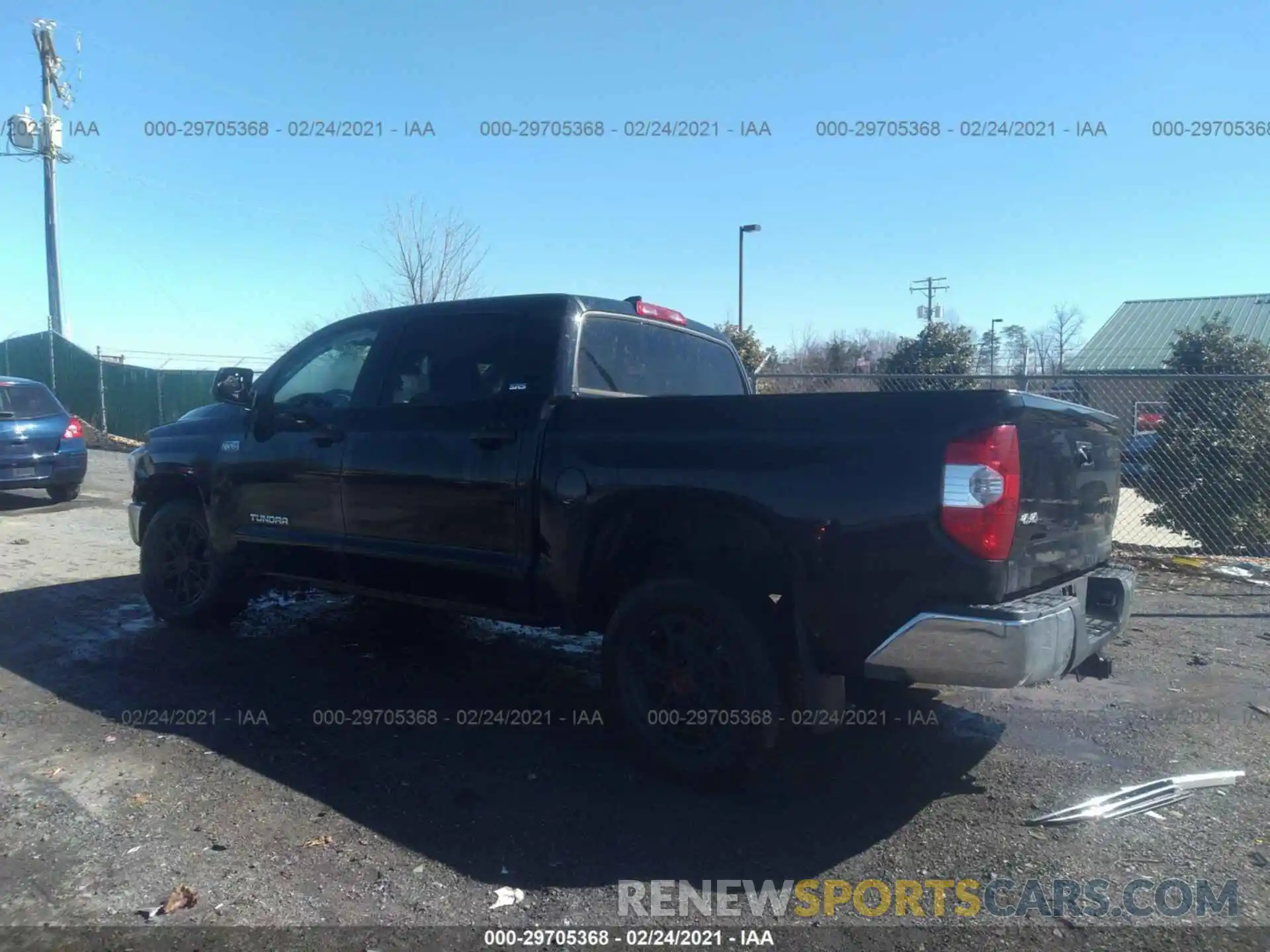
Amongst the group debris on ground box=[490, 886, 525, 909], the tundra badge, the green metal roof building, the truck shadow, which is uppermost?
the green metal roof building

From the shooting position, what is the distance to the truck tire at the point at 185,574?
5.93 metres

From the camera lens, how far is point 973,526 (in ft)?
10.4

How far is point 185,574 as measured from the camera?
20.0ft

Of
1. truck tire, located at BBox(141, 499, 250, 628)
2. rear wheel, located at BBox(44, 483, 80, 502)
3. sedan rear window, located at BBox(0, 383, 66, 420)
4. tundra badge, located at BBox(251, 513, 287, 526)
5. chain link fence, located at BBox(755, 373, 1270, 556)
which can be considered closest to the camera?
tundra badge, located at BBox(251, 513, 287, 526)

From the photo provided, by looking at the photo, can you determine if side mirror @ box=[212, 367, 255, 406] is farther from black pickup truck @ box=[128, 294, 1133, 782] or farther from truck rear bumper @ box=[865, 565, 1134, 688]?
truck rear bumper @ box=[865, 565, 1134, 688]

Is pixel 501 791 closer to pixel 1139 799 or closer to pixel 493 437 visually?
pixel 493 437

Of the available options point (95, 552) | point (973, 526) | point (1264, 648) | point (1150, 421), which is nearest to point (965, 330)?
point (1150, 421)

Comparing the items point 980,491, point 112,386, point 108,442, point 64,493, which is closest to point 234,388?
point 980,491

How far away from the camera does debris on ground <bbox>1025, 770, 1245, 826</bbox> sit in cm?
366

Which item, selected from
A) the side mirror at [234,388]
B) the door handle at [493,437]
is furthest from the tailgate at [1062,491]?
the side mirror at [234,388]

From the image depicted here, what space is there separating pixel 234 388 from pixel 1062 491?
4381 mm

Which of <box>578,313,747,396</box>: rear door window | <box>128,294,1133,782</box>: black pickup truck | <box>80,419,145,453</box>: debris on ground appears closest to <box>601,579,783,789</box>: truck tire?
<box>128,294,1133,782</box>: black pickup truck

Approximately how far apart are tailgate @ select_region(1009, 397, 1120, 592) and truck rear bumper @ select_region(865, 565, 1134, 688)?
0.45 feet

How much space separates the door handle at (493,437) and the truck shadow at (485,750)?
1.35 meters
